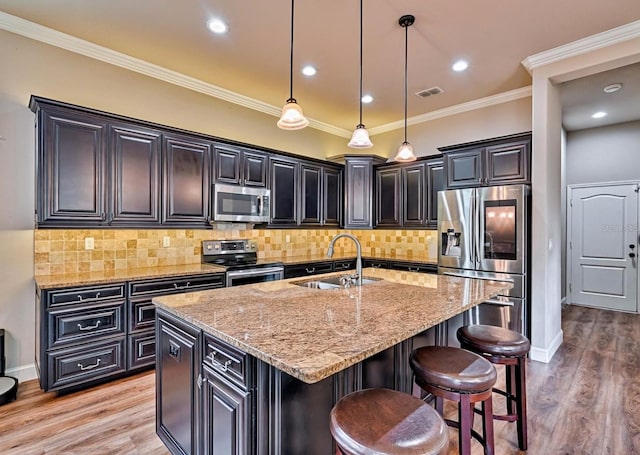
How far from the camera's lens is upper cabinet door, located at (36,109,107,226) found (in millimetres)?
2689

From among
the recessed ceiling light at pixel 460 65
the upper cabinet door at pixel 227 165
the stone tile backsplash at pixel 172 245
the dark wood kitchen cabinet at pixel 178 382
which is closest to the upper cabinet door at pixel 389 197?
the stone tile backsplash at pixel 172 245

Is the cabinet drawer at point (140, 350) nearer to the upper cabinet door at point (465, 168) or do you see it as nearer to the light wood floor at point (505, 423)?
the light wood floor at point (505, 423)

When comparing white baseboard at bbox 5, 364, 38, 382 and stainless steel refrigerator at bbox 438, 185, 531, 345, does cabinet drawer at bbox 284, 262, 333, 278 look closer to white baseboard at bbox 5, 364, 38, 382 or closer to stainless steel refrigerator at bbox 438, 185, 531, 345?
stainless steel refrigerator at bbox 438, 185, 531, 345

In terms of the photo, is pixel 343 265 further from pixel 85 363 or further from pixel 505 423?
pixel 85 363

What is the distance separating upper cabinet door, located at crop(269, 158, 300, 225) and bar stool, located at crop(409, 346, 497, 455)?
3.01 metres

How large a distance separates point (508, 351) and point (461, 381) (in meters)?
0.59

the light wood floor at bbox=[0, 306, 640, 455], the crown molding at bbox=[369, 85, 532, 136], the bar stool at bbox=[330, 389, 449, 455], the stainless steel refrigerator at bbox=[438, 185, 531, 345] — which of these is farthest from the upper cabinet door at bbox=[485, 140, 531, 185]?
the bar stool at bbox=[330, 389, 449, 455]

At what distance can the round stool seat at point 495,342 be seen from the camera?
188 cm

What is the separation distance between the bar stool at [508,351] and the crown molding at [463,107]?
338 centimetres

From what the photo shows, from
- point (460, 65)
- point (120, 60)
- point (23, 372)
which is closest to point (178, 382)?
point (23, 372)

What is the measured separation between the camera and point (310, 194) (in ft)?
15.7

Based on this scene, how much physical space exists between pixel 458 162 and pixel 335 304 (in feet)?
9.81

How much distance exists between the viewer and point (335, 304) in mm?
1800

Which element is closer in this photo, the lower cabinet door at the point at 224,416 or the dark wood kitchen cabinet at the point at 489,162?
the lower cabinet door at the point at 224,416
